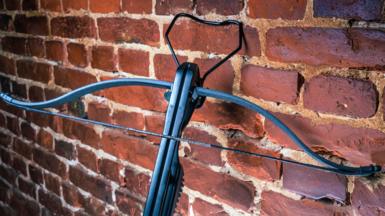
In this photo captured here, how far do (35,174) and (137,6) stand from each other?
0.82 meters

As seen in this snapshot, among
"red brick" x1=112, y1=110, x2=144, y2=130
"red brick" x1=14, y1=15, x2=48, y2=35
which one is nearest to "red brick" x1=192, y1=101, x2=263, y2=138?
"red brick" x1=112, y1=110, x2=144, y2=130

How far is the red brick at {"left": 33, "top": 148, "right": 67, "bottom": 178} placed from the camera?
1.14 meters

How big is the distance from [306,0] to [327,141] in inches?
9.0

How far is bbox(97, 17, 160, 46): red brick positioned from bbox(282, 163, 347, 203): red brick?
39 centimetres

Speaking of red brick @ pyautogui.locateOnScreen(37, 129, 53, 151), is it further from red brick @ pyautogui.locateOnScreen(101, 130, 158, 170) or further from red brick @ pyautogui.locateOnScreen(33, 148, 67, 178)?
red brick @ pyautogui.locateOnScreen(101, 130, 158, 170)

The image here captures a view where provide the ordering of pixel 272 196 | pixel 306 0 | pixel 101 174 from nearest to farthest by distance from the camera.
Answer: pixel 306 0, pixel 272 196, pixel 101 174

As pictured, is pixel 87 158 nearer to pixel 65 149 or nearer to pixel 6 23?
pixel 65 149

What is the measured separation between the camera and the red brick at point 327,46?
501 mm

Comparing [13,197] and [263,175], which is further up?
[263,175]

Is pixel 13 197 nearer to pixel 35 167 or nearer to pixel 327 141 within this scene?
pixel 35 167

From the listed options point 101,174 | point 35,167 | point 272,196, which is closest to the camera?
point 272,196

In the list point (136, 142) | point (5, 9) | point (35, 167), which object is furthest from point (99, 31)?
point (35, 167)

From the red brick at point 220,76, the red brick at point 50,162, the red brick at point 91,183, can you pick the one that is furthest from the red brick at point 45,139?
the red brick at point 220,76

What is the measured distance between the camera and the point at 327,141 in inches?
22.7
